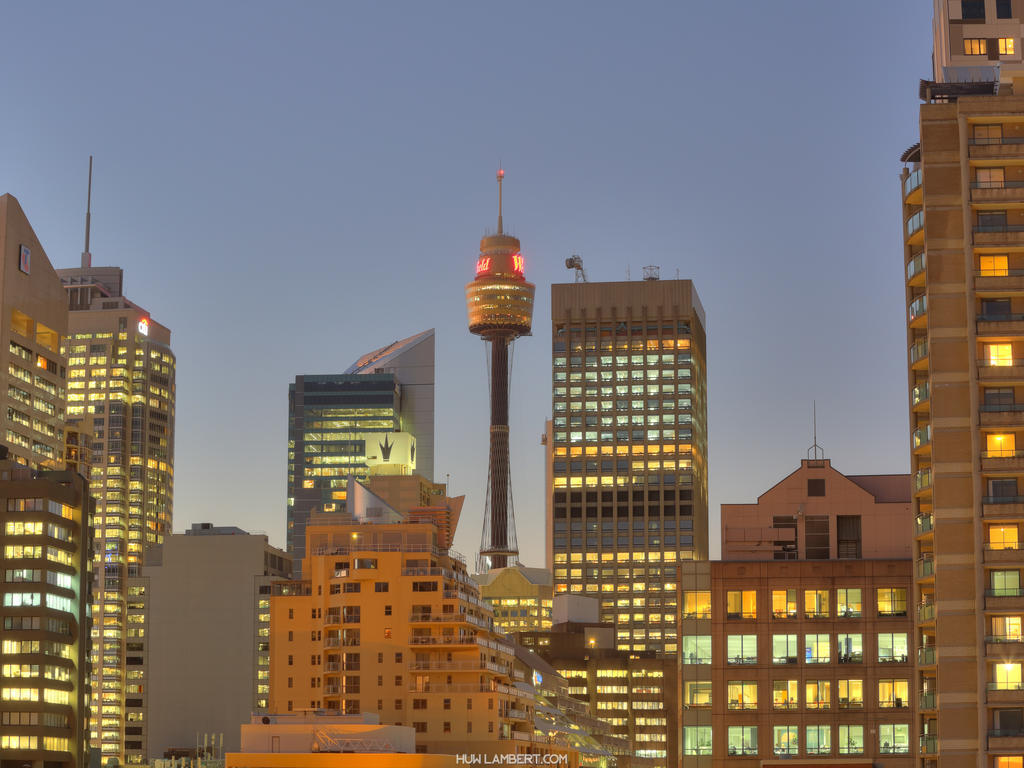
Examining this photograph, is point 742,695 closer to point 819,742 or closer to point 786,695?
point 786,695

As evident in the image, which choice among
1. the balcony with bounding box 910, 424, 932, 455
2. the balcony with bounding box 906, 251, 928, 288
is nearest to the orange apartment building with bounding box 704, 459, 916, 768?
the balcony with bounding box 910, 424, 932, 455

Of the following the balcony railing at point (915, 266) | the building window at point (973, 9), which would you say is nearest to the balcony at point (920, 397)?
the balcony railing at point (915, 266)

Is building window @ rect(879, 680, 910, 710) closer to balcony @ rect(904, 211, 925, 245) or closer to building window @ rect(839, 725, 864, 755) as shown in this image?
building window @ rect(839, 725, 864, 755)

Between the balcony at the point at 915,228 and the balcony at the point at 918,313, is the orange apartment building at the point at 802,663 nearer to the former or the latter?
the balcony at the point at 918,313

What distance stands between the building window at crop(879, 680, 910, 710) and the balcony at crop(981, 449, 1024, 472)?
152 ft

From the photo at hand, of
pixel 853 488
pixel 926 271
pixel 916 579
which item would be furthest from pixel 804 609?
pixel 926 271

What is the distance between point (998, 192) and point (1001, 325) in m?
9.92

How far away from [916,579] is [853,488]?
54788 mm

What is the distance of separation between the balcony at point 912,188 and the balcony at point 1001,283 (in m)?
9.59

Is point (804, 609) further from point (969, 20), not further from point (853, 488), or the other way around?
point (969, 20)

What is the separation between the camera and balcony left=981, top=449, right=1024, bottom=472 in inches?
4631

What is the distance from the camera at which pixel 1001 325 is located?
121m

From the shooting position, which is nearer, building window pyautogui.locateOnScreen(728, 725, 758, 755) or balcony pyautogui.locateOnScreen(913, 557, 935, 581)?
balcony pyautogui.locateOnScreen(913, 557, 935, 581)

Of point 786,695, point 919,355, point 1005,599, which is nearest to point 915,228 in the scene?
point 919,355
